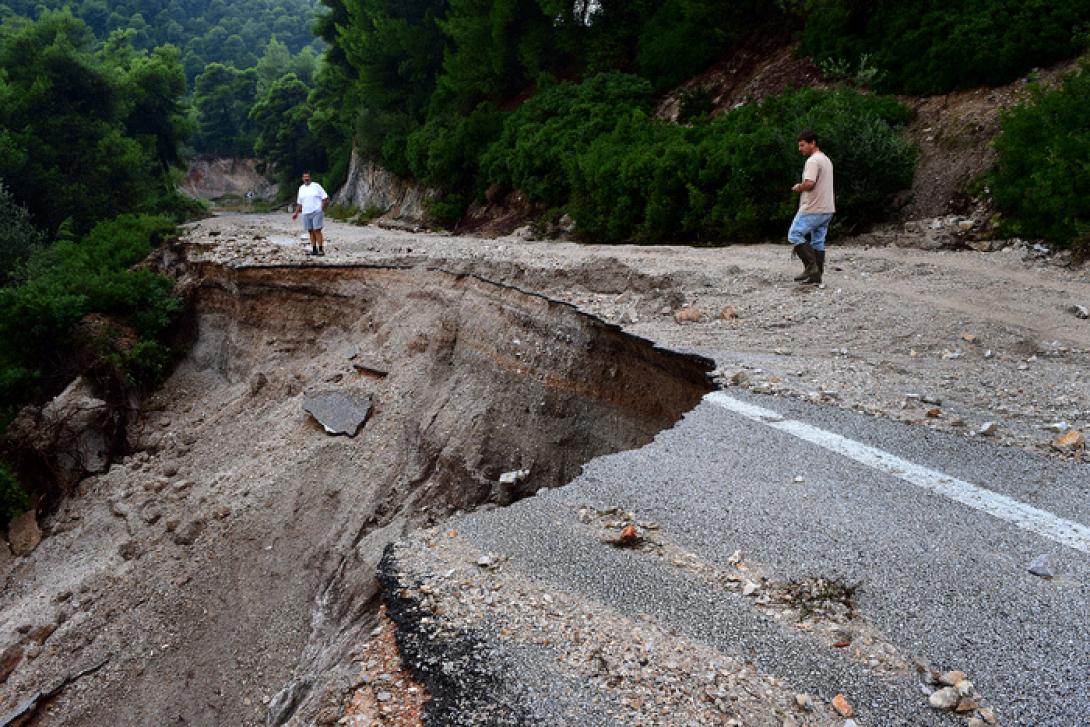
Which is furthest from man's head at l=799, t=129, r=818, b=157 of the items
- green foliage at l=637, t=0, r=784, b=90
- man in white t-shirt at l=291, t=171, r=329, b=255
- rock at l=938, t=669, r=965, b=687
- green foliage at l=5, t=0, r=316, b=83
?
green foliage at l=5, t=0, r=316, b=83

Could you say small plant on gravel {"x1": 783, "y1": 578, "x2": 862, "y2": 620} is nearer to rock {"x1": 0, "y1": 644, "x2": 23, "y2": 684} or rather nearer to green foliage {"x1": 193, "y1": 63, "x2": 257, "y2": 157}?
rock {"x1": 0, "y1": 644, "x2": 23, "y2": 684}

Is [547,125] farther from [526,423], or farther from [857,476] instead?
[857,476]

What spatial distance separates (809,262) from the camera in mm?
7680

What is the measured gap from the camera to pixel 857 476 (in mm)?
3736

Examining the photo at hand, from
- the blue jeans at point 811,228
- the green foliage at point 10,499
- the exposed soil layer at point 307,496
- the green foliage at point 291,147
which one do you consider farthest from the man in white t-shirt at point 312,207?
the green foliage at point 291,147

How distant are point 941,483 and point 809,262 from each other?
14.8ft

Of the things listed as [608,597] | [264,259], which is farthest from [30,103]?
[608,597]

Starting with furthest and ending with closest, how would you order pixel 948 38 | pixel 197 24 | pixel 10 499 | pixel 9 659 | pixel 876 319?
1. pixel 197 24
2. pixel 948 38
3. pixel 10 499
4. pixel 9 659
5. pixel 876 319

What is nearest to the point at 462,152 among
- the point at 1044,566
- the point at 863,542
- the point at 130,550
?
the point at 130,550

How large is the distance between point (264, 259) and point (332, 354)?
11.0 ft

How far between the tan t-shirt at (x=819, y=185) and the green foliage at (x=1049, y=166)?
10.9 feet

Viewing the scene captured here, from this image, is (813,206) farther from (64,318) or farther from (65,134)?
(65,134)

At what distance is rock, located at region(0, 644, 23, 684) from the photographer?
751 cm

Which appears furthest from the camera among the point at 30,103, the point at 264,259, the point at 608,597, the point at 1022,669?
the point at 30,103
